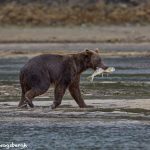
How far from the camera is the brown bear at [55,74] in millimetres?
19531

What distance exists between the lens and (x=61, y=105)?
20484 mm

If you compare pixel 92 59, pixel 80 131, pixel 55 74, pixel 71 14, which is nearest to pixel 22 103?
pixel 55 74

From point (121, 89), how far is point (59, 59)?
367 centimetres

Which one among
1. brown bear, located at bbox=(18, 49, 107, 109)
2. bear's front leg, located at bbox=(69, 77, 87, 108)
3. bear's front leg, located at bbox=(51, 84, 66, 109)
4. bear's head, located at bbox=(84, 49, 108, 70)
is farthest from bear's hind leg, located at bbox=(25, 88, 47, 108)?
bear's head, located at bbox=(84, 49, 108, 70)

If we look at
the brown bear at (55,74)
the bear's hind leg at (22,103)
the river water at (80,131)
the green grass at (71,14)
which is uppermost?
the brown bear at (55,74)

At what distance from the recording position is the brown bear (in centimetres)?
1953

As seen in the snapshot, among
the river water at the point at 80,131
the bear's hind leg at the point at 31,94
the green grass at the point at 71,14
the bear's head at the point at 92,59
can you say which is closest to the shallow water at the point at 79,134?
the river water at the point at 80,131

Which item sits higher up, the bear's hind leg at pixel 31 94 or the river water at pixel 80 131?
the bear's hind leg at pixel 31 94

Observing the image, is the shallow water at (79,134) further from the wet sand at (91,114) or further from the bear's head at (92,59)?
the bear's head at (92,59)

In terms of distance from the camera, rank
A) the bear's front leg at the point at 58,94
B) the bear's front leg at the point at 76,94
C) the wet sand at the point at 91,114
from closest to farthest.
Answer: the wet sand at the point at 91,114, the bear's front leg at the point at 58,94, the bear's front leg at the point at 76,94

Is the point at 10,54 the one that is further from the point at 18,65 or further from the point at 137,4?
the point at 137,4

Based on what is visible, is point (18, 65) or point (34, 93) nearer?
point (34, 93)

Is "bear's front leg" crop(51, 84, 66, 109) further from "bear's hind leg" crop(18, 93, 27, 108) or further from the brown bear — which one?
"bear's hind leg" crop(18, 93, 27, 108)

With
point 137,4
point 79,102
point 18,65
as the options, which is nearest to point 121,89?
point 79,102
